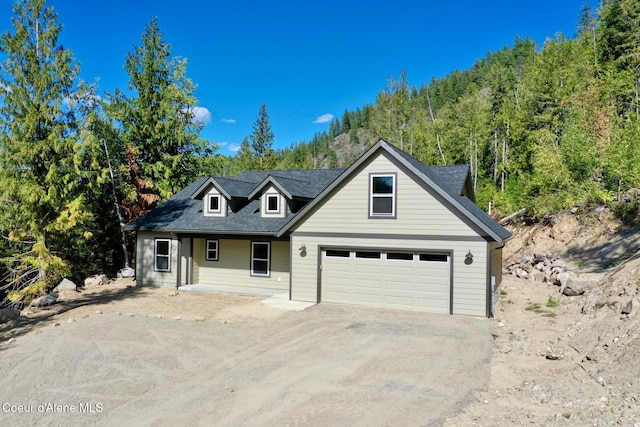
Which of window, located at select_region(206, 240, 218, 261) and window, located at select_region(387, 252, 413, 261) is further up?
window, located at select_region(387, 252, 413, 261)

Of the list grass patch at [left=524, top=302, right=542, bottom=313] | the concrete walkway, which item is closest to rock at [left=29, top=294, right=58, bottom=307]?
the concrete walkway

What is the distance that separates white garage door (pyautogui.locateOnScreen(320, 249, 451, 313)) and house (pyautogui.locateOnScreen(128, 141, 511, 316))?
3 cm

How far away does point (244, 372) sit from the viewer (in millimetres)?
8156

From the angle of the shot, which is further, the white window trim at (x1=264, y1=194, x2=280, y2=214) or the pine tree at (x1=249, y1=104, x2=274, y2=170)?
the pine tree at (x1=249, y1=104, x2=274, y2=170)

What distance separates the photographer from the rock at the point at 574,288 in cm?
1442

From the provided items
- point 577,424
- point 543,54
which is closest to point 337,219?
point 577,424

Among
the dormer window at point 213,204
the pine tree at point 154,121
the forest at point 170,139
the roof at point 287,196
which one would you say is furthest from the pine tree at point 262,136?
the dormer window at point 213,204

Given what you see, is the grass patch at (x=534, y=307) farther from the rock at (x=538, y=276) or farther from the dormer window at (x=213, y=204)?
the dormer window at (x=213, y=204)

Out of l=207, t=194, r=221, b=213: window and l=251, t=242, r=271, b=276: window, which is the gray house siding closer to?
l=251, t=242, r=271, b=276: window

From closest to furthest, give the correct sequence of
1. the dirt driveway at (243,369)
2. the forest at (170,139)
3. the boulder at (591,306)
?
the dirt driveway at (243,369), the boulder at (591,306), the forest at (170,139)

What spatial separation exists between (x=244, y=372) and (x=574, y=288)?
12.3 metres

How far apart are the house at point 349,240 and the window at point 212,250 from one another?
5cm

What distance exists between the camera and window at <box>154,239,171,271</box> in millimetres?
19266

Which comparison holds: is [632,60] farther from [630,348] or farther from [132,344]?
[132,344]
